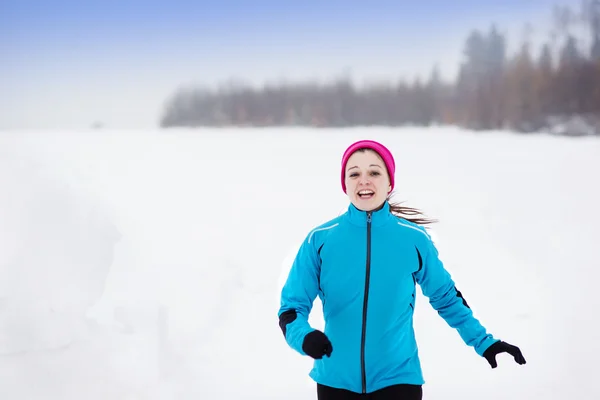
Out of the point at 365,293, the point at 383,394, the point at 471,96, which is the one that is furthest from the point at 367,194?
the point at 471,96

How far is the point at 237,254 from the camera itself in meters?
3.77

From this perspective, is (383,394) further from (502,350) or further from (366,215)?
(366,215)

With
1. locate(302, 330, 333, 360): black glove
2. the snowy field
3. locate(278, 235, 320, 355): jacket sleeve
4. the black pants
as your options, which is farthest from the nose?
the snowy field

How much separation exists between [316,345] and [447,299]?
516 millimetres

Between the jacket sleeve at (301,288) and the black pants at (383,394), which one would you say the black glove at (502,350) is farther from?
the jacket sleeve at (301,288)

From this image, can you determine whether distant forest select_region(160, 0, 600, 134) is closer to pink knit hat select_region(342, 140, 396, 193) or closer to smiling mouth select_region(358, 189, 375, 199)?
pink knit hat select_region(342, 140, 396, 193)

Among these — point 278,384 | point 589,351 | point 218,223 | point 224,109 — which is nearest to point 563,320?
point 589,351

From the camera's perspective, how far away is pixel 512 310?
3311 mm

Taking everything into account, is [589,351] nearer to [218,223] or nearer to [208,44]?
[218,223]

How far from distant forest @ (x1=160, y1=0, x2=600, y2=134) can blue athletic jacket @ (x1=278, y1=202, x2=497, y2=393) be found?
3072 millimetres

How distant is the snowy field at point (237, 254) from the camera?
2.87 m

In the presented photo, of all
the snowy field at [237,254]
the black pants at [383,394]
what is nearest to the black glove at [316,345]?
the black pants at [383,394]

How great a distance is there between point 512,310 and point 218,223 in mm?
2143

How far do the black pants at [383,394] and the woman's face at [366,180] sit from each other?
0.50 metres
